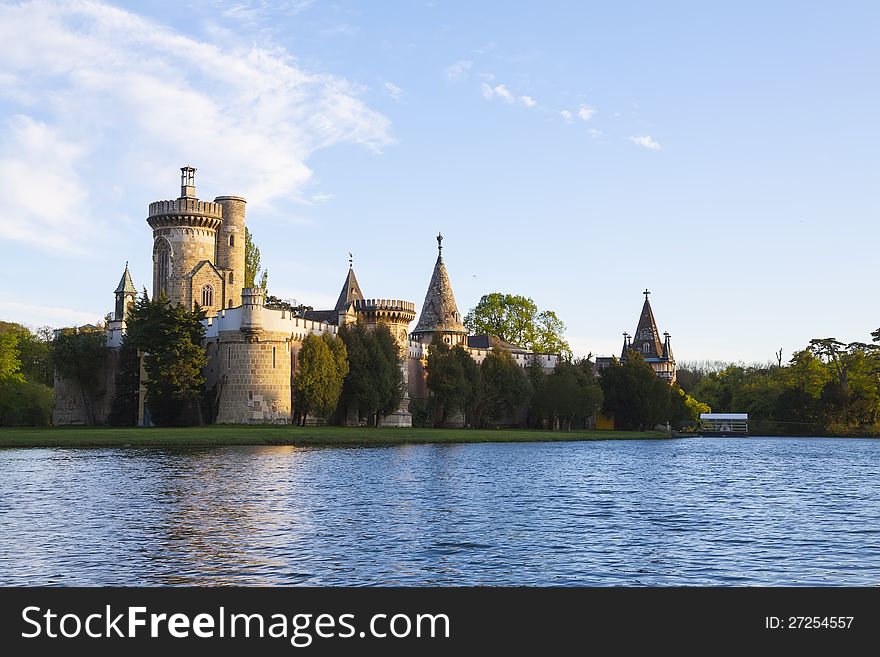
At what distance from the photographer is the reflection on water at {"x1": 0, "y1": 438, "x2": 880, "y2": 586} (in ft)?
45.4

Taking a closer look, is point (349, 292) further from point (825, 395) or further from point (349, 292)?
point (825, 395)

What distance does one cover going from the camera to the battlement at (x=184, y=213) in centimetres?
5938

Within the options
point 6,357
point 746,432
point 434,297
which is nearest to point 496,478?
point 6,357

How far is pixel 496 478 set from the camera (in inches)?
1178

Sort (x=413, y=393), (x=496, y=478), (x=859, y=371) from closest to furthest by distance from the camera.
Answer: (x=496, y=478), (x=413, y=393), (x=859, y=371)

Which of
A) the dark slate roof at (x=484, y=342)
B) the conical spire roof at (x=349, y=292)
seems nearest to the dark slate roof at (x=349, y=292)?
the conical spire roof at (x=349, y=292)

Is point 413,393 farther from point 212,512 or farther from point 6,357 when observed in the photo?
point 212,512

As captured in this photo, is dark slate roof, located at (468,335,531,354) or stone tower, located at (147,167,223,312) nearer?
stone tower, located at (147,167,223,312)

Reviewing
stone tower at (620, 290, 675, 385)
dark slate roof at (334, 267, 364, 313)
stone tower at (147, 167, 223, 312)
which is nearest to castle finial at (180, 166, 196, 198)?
stone tower at (147, 167, 223, 312)

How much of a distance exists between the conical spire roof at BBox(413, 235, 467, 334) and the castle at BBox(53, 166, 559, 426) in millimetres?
95

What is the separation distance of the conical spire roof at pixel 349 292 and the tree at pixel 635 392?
62.7 feet

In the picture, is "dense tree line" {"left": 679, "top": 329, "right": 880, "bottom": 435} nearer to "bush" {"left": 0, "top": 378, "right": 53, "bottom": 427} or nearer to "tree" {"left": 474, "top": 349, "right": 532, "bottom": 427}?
"tree" {"left": 474, "top": 349, "right": 532, "bottom": 427}

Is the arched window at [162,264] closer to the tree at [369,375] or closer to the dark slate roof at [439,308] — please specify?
the tree at [369,375]
